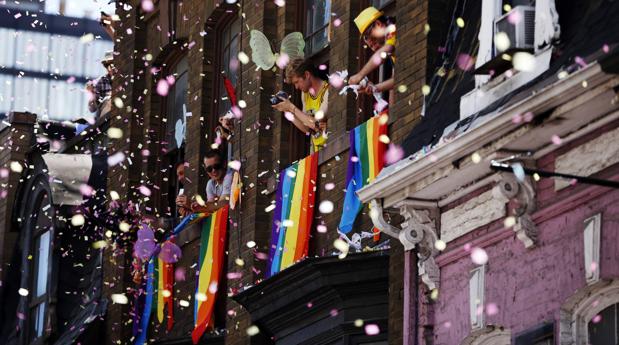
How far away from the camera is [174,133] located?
2695cm

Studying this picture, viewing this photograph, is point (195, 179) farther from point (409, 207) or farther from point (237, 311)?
point (409, 207)

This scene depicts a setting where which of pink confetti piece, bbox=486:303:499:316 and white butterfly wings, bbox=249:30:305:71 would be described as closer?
pink confetti piece, bbox=486:303:499:316

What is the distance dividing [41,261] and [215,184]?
7.25m

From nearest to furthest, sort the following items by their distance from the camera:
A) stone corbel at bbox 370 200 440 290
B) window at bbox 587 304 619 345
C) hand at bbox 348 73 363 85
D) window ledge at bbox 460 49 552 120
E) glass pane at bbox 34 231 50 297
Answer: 1. window at bbox 587 304 619 345
2. window ledge at bbox 460 49 552 120
3. stone corbel at bbox 370 200 440 290
4. hand at bbox 348 73 363 85
5. glass pane at bbox 34 231 50 297

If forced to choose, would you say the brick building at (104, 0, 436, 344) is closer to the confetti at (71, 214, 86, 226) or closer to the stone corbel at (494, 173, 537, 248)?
the confetti at (71, 214, 86, 226)

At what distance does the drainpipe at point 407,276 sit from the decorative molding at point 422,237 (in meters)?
0.05

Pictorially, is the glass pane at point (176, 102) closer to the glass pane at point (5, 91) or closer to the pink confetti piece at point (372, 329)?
the pink confetti piece at point (372, 329)

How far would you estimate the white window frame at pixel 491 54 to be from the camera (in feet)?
53.1

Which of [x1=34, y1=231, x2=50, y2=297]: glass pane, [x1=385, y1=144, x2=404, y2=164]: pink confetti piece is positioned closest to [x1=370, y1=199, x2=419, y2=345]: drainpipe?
[x1=385, y1=144, x2=404, y2=164]: pink confetti piece

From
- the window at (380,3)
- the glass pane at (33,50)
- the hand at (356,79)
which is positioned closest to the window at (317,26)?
the window at (380,3)

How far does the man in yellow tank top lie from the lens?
2120cm

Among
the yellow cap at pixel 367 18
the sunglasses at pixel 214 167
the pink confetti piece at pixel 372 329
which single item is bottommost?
the pink confetti piece at pixel 372 329

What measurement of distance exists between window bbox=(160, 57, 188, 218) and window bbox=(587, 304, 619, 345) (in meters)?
12.0

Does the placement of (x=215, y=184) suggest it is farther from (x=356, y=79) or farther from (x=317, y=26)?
(x=356, y=79)
